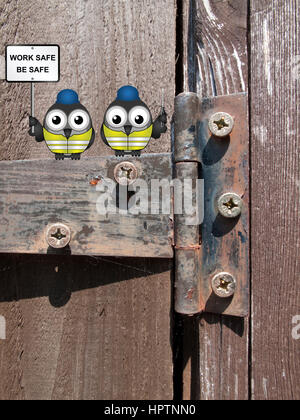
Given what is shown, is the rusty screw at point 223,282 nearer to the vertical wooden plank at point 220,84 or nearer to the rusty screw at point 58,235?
the vertical wooden plank at point 220,84

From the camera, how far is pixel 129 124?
1.96 feet

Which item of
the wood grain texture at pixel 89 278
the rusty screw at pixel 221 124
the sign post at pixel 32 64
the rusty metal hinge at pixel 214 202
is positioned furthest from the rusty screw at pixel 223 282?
the sign post at pixel 32 64

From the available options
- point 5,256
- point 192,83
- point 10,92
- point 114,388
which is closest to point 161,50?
point 192,83

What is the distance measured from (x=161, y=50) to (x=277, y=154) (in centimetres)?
30

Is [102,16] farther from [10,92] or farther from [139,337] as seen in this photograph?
[139,337]

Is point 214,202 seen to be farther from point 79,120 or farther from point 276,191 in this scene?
point 79,120

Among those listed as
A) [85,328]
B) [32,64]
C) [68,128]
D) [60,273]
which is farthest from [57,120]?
[85,328]

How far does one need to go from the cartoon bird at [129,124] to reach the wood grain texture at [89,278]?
16 millimetres

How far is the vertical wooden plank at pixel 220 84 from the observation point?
1.82ft

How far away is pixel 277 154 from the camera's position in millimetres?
542

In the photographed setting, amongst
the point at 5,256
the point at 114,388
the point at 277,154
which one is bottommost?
the point at 114,388

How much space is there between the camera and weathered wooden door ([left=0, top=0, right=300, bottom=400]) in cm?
54

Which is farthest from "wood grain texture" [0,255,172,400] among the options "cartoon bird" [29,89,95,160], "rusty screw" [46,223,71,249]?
"cartoon bird" [29,89,95,160]

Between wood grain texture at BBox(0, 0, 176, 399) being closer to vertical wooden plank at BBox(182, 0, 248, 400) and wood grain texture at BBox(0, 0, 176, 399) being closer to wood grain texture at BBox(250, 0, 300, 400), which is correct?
vertical wooden plank at BBox(182, 0, 248, 400)
